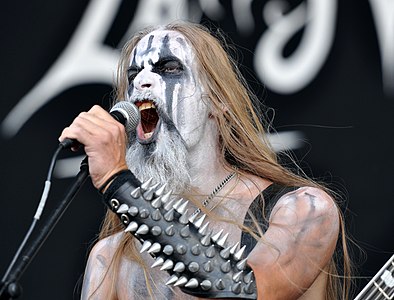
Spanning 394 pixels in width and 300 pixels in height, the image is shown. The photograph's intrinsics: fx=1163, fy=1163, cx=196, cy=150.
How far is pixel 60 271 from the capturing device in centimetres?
393

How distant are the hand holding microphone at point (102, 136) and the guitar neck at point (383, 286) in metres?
0.67

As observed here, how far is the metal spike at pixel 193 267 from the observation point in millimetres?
2600

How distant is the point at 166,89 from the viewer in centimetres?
296

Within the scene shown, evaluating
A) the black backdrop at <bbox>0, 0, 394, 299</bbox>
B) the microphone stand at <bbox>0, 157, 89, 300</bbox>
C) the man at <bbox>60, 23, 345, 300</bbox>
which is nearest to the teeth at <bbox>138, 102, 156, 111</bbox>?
the man at <bbox>60, 23, 345, 300</bbox>

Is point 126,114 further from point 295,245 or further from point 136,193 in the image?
point 295,245

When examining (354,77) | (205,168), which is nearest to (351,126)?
(354,77)

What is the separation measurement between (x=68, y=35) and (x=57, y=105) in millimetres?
242

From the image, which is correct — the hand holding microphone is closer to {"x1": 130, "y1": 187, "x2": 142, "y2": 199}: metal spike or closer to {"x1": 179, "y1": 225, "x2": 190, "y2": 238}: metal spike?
{"x1": 130, "y1": 187, "x2": 142, "y2": 199}: metal spike

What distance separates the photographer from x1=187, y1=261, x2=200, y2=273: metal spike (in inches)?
102

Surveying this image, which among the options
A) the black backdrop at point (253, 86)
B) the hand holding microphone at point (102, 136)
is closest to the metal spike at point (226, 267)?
the hand holding microphone at point (102, 136)

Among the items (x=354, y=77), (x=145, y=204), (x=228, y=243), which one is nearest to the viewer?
(x=145, y=204)

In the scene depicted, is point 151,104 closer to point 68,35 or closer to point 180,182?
point 180,182

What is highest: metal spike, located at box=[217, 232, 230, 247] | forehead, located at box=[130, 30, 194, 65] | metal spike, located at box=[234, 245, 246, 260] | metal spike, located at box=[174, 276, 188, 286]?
forehead, located at box=[130, 30, 194, 65]

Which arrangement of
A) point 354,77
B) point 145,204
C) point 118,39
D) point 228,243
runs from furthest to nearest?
1. point 118,39
2. point 354,77
3. point 228,243
4. point 145,204
